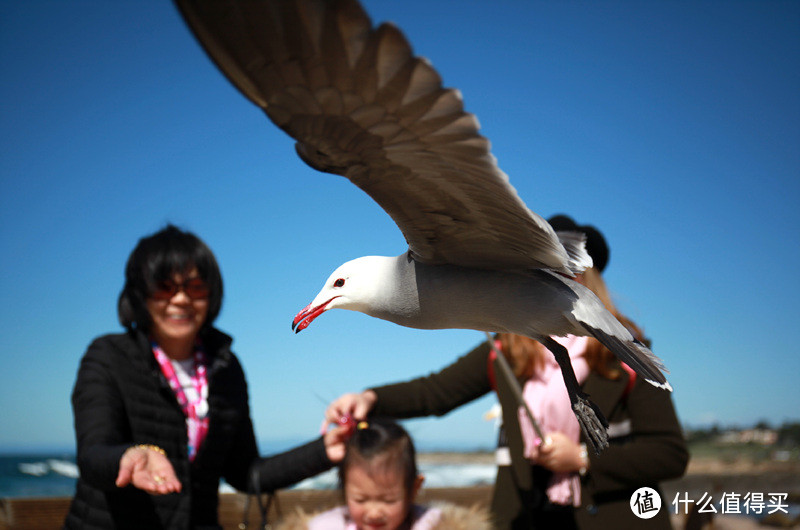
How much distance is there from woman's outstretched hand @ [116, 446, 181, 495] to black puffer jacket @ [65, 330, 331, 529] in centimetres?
21

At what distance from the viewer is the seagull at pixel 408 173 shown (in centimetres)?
75

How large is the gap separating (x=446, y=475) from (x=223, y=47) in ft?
42.3

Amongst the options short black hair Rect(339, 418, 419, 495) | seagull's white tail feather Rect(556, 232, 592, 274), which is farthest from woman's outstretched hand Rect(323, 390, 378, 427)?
seagull's white tail feather Rect(556, 232, 592, 274)

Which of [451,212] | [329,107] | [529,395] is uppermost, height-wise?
[329,107]

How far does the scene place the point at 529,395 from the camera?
5.89 ft

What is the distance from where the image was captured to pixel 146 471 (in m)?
1.50

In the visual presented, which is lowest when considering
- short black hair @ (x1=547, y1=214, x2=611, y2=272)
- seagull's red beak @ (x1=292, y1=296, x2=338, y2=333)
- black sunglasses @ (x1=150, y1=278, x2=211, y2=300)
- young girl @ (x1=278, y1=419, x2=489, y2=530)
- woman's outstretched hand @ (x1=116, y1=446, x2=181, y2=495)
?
young girl @ (x1=278, y1=419, x2=489, y2=530)

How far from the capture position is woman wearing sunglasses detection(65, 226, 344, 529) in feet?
6.04

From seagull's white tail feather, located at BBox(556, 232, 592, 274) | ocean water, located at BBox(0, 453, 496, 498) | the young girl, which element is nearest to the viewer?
seagull's white tail feather, located at BBox(556, 232, 592, 274)

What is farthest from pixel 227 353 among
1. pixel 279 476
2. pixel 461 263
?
pixel 461 263

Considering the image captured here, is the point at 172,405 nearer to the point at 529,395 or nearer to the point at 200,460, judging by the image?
the point at 200,460

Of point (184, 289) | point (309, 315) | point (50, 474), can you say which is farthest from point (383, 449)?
point (50, 474)
